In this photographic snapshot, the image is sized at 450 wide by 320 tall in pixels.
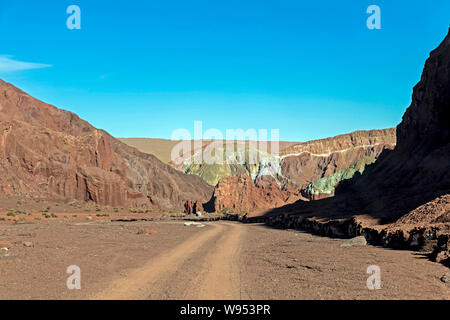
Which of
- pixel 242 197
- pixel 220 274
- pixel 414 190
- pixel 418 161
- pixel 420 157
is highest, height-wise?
pixel 420 157

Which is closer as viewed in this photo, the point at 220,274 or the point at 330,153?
the point at 220,274

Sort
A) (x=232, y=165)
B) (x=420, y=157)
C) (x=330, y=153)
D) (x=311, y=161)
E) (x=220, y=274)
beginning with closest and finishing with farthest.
A: (x=220, y=274) < (x=420, y=157) < (x=330, y=153) < (x=311, y=161) < (x=232, y=165)

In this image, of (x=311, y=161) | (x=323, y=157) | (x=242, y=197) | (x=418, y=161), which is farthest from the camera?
(x=311, y=161)

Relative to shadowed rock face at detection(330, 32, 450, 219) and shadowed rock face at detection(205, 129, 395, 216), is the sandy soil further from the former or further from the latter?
shadowed rock face at detection(205, 129, 395, 216)

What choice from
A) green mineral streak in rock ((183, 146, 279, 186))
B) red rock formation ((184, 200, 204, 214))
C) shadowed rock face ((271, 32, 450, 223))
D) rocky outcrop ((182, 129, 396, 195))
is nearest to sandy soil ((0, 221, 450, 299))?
shadowed rock face ((271, 32, 450, 223))

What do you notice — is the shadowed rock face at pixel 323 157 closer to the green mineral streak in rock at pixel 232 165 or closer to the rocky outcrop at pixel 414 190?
the green mineral streak in rock at pixel 232 165

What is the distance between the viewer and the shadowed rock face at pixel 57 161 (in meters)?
60.5

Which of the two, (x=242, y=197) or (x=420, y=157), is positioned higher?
(x=420, y=157)

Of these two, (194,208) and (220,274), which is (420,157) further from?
(194,208)

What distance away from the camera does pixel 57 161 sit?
6638cm

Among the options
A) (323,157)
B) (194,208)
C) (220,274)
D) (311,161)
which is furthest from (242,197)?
(323,157)

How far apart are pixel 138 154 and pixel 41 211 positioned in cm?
6111
